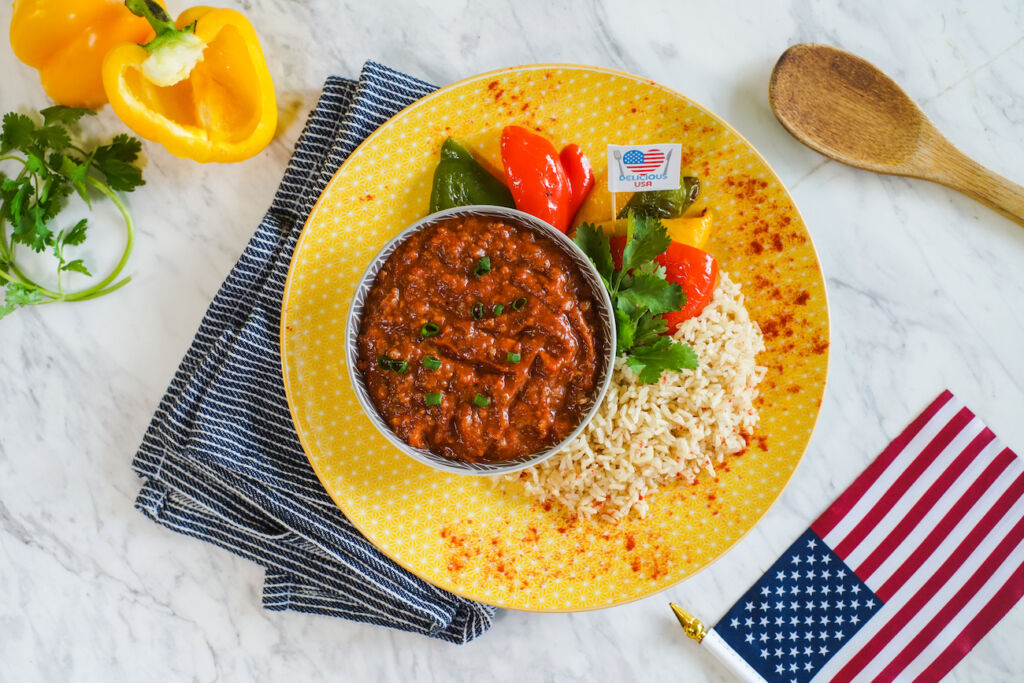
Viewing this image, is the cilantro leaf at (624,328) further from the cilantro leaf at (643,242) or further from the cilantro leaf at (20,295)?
the cilantro leaf at (20,295)

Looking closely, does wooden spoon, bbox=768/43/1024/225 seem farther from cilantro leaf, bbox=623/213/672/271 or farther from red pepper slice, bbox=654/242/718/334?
cilantro leaf, bbox=623/213/672/271

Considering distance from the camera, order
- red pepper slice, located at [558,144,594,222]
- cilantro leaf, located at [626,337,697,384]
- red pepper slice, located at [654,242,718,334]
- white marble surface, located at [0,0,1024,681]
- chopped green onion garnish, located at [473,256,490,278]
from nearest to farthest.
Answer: chopped green onion garnish, located at [473,256,490,278]
cilantro leaf, located at [626,337,697,384]
red pepper slice, located at [654,242,718,334]
red pepper slice, located at [558,144,594,222]
white marble surface, located at [0,0,1024,681]

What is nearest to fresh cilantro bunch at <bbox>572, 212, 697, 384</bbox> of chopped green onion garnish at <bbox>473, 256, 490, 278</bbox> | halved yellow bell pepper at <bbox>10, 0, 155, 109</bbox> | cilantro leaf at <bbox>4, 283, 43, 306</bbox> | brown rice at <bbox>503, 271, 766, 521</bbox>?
brown rice at <bbox>503, 271, 766, 521</bbox>

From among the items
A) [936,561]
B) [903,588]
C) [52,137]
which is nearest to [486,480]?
[903,588]

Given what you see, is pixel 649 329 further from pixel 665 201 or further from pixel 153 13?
pixel 153 13

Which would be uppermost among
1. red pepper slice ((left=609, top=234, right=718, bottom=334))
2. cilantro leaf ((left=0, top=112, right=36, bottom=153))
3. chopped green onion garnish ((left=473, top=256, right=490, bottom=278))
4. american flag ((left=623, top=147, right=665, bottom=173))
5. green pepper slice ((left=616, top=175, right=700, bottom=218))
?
american flag ((left=623, top=147, right=665, bottom=173))

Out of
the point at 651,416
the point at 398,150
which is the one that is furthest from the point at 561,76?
the point at 651,416

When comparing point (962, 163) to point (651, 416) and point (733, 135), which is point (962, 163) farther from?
point (651, 416)
